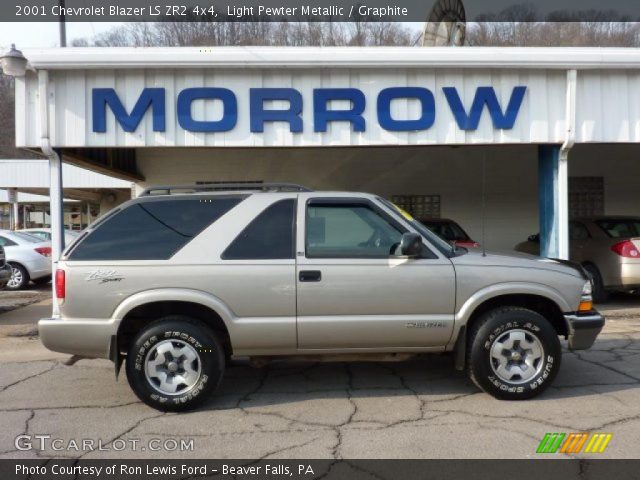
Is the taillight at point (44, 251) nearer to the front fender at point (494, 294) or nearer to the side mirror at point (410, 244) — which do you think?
the side mirror at point (410, 244)

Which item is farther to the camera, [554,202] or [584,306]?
[554,202]

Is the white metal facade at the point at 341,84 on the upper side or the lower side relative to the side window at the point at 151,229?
upper

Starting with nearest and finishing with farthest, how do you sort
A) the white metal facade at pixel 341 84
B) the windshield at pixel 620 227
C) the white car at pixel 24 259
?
the white metal facade at pixel 341 84 < the windshield at pixel 620 227 < the white car at pixel 24 259

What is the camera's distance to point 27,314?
941cm

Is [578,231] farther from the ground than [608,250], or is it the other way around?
[578,231]

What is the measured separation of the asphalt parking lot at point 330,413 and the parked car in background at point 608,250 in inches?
131

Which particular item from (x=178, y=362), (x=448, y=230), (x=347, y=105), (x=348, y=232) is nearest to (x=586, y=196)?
(x=448, y=230)

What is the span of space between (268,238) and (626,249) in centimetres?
701

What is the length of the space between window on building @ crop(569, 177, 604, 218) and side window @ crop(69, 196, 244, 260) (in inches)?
479

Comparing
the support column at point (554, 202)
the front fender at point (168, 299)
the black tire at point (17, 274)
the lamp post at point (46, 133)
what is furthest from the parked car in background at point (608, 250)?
the black tire at point (17, 274)

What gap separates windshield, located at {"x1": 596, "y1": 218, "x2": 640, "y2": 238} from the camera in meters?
9.42

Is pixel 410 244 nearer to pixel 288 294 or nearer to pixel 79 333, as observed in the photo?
pixel 288 294

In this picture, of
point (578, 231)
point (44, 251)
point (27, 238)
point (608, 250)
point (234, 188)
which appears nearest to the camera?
point (234, 188)

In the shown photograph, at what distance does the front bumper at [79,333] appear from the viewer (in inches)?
173
